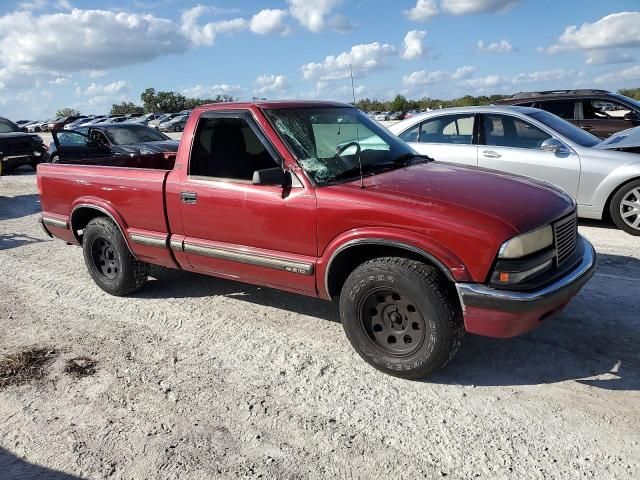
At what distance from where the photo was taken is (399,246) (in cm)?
321

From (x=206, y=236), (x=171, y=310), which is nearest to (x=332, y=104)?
(x=206, y=236)

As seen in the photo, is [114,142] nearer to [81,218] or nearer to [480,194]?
[81,218]

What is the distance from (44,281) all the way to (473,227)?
4.76 m

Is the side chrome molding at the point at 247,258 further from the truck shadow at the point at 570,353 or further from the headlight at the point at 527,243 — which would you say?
the headlight at the point at 527,243

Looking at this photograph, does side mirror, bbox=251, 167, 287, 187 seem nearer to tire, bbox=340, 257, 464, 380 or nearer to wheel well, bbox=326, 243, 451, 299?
wheel well, bbox=326, 243, 451, 299

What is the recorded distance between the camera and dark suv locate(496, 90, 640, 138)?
9922mm

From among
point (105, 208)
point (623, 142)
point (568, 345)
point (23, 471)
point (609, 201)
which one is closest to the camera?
point (23, 471)

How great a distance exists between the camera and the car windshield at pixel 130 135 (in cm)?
1210

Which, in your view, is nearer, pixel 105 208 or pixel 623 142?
pixel 105 208

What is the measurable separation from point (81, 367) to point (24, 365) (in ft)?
1.43

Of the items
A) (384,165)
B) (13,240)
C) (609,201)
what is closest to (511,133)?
(609,201)

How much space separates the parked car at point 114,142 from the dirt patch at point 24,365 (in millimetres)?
7663

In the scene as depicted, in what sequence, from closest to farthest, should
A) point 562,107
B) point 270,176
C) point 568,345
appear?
point 270,176 < point 568,345 < point 562,107

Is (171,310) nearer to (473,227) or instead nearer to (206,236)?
(206,236)
